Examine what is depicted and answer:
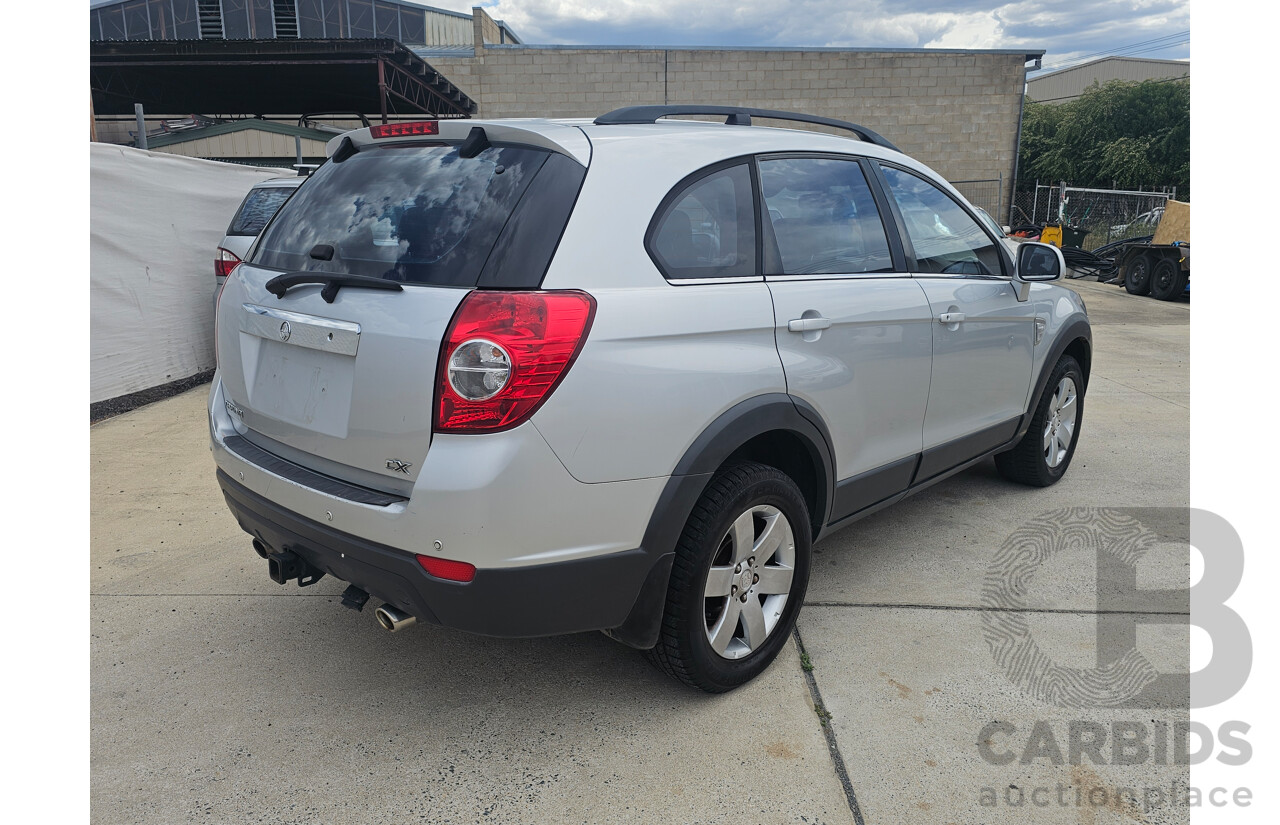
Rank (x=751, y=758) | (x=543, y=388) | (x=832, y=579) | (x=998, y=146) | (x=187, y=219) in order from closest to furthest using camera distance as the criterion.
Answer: (x=543, y=388) < (x=751, y=758) < (x=832, y=579) < (x=187, y=219) < (x=998, y=146)

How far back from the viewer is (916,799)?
2.28 m

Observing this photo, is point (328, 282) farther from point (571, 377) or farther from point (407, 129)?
point (571, 377)

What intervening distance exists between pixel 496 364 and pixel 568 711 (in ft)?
4.10

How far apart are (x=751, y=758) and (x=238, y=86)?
25.2m

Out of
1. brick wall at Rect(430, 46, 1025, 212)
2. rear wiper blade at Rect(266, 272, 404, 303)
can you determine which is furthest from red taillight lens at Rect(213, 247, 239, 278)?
brick wall at Rect(430, 46, 1025, 212)

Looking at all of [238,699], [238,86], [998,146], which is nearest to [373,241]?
[238,699]

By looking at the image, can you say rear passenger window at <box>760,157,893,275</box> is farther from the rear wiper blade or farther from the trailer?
the trailer

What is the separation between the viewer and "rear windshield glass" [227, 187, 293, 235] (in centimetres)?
745

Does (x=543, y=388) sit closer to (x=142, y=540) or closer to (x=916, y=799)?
(x=916, y=799)

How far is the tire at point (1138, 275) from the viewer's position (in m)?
15.2

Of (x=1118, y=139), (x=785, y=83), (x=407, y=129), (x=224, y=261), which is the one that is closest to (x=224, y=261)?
(x=224, y=261)

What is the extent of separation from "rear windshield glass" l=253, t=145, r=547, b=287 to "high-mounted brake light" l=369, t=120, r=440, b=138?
4cm

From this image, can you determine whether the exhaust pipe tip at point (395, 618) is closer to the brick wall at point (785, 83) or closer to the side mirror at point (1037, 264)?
the side mirror at point (1037, 264)

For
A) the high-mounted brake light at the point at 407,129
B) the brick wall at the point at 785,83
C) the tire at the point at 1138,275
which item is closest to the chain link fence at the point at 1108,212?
the brick wall at the point at 785,83
